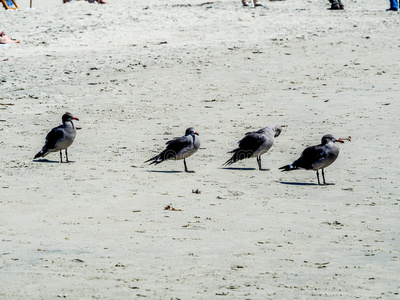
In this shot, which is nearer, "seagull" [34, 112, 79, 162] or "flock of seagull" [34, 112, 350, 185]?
"flock of seagull" [34, 112, 350, 185]

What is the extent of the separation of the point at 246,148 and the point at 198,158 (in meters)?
1.18

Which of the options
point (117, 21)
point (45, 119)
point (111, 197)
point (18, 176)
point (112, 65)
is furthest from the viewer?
point (117, 21)

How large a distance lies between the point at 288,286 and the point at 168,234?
1.82m

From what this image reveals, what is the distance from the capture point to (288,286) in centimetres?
630

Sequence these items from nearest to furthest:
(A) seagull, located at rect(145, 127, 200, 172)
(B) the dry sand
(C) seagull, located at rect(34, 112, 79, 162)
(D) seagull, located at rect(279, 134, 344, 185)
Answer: (B) the dry sand
(D) seagull, located at rect(279, 134, 344, 185)
(A) seagull, located at rect(145, 127, 200, 172)
(C) seagull, located at rect(34, 112, 79, 162)

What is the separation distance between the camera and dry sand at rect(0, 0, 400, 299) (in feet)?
21.8

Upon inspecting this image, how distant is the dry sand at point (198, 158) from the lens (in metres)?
6.65

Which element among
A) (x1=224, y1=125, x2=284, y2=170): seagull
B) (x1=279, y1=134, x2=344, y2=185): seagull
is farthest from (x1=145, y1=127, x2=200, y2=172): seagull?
(x1=279, y1=134, x2=344, y2=185): seagull

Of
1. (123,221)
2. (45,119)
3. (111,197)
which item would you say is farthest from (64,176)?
(45,119)

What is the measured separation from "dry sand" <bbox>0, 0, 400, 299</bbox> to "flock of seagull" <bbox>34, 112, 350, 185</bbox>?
0.82ft

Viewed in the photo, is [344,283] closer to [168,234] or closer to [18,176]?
[168,234]

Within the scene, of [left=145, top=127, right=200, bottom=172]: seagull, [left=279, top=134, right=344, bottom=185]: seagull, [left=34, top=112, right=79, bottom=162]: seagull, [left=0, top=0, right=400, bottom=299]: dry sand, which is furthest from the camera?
[left=34, top=112, right=79, bottom=162]: seagull

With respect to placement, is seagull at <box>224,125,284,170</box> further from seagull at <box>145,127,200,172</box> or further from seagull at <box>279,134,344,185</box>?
seagull at <box>279,134,344,185</box>

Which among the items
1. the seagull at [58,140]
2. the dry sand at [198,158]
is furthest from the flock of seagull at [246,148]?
the dry sand at [198,158]
